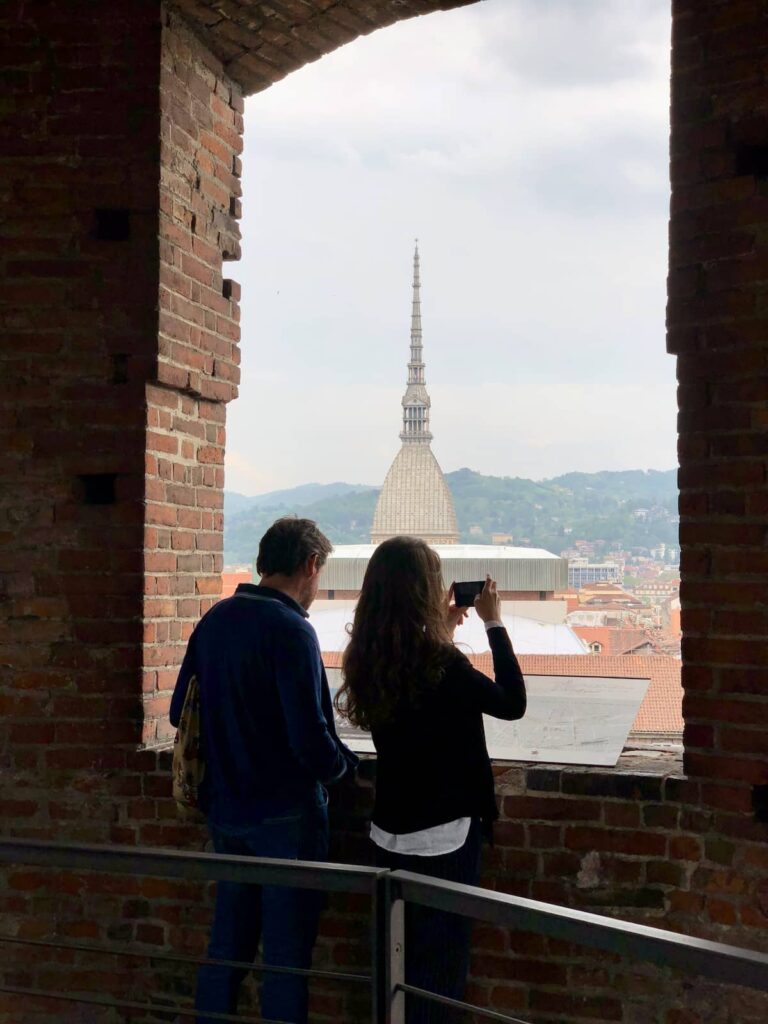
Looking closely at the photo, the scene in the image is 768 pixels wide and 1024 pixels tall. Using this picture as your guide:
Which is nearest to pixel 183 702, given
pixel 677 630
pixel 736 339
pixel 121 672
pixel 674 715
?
pixel 121 672

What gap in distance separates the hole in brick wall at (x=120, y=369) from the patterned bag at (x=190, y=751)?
3.45 feet

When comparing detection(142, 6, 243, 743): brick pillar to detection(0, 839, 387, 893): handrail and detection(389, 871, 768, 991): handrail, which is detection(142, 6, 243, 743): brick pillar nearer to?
detection(0, 839, 387, 893): handrail

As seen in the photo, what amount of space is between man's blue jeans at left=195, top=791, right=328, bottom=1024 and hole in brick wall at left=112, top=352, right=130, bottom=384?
138 cm

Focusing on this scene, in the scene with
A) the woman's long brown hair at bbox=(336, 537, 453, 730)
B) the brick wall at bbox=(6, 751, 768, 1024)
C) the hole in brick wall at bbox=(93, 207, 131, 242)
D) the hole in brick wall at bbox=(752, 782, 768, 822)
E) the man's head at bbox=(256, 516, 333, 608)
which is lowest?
the brick wall at bbox=(6, 751, 768, 1024)

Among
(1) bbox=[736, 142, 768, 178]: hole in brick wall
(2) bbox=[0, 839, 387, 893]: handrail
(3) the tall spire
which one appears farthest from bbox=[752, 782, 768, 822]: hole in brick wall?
(3) the tall spire

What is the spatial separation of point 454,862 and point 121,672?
1.29 meters

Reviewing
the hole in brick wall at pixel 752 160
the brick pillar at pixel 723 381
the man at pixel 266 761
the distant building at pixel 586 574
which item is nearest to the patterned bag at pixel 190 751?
the man at pixel 266 761

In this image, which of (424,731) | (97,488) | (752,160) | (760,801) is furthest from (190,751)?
(752,160)

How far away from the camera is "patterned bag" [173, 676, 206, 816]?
2.64 m

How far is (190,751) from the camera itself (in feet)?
8.66

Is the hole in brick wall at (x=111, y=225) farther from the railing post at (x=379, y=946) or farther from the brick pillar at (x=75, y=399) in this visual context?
the railing post at (x=379, y=946)

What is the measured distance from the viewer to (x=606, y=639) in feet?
74.9

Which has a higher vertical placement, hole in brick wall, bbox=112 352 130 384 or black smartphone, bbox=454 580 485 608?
hole in brick wall, bbox=112 352 130 384

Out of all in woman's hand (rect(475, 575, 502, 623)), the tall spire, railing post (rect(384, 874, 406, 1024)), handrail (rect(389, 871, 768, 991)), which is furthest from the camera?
the tall spire
